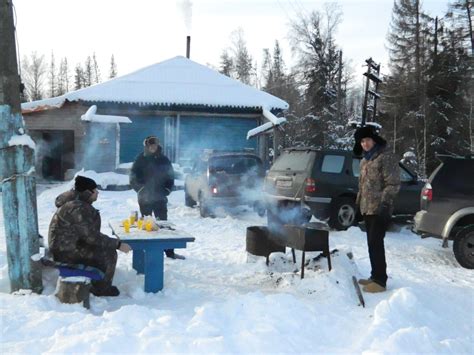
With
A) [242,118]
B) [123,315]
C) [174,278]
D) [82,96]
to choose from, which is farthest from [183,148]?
[123,315]

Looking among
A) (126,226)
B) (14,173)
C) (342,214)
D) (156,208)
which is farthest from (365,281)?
(342,214)

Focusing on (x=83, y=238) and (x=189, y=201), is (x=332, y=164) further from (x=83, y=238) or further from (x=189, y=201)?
(x=83, y=238)

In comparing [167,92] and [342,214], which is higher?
[167,92]

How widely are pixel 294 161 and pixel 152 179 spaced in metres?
3.79

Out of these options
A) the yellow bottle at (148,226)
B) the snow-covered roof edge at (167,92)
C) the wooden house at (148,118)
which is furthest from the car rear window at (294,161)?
the snow-covered roof edge at (167,92)

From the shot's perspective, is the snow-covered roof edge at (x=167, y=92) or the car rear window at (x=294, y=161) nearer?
the car rear window at (x=294, y=161)

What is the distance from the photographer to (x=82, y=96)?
68.0 ft

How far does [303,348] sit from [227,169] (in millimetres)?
8194

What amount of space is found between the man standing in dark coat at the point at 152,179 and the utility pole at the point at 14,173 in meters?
2.68

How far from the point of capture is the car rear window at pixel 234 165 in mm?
12016

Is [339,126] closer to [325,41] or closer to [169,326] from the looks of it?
[325,41]

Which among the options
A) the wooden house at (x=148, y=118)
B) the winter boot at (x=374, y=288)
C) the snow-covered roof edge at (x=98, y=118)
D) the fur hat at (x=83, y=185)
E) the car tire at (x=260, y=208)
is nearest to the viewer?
the fur hat at (x=83, y=185)

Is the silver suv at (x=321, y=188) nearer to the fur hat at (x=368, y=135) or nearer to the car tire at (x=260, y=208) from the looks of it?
the car tire at (x=260, y=208)

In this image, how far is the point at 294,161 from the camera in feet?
34.9
